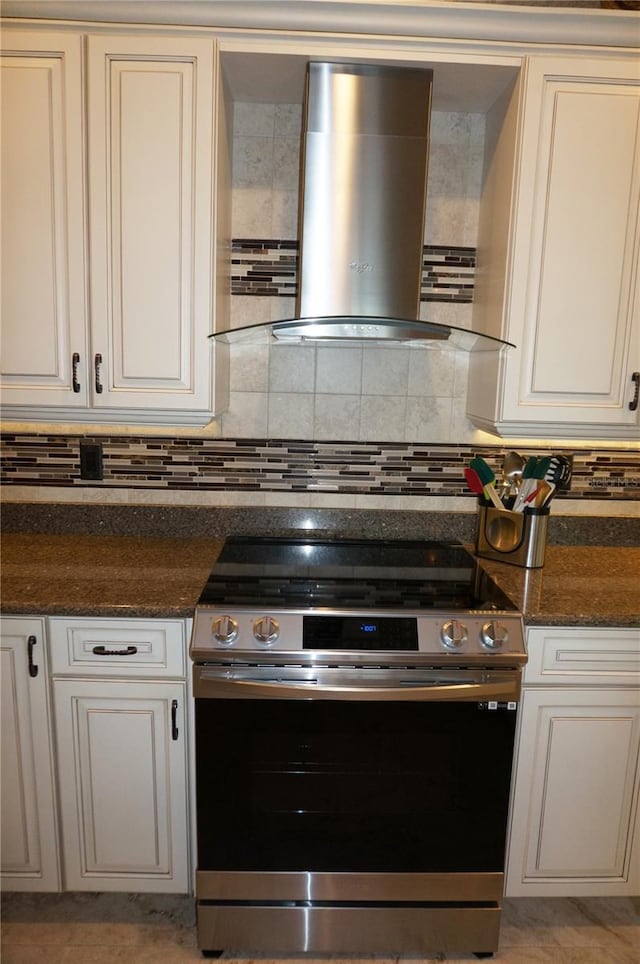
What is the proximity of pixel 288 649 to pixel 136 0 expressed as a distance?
1.61 meters

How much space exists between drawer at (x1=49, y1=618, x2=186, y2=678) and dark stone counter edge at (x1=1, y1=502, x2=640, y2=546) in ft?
1.77

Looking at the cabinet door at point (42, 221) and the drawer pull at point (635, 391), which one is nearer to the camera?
the cabinet door at point (42, 221)

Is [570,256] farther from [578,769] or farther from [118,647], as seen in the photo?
[118,647]

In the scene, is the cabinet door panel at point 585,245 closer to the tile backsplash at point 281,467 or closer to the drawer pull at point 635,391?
the drawer pull at point 635,391

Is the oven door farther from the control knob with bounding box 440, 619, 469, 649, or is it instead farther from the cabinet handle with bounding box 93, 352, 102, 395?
the cabinet handle with bounding box 93, 352, 102, 395

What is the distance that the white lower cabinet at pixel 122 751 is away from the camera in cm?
157

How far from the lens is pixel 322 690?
1477mm

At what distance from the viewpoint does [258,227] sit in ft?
6.55

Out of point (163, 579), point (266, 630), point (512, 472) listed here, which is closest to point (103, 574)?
point (163, 579)

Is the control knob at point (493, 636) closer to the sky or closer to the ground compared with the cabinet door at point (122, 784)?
closer to the sky

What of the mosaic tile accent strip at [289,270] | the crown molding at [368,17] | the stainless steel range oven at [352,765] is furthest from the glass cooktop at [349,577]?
the crown molding at [368,17]

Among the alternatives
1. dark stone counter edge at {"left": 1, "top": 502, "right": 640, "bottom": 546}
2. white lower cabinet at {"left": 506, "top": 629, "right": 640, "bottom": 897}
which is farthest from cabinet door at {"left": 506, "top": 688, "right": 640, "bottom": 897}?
dark stone counter edge at {"left": 1, "top": 502, "right": 640, "bottom": 546}

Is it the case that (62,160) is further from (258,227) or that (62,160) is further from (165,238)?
(258,227)

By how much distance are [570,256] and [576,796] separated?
1424mm
